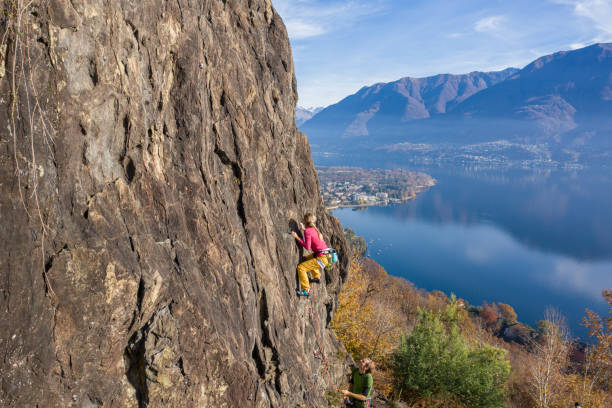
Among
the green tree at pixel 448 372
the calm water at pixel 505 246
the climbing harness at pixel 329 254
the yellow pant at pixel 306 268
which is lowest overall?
the calm water at pixel 505 246

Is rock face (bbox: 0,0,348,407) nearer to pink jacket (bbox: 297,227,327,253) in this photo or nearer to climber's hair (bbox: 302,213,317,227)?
pink jacket (bbox: 297,227,327,253)

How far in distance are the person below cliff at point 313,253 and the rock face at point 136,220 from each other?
2.26ft

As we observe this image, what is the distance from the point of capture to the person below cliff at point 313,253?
30.5 ft

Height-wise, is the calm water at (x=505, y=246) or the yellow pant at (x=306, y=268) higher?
the yellow pant at (x=306, y=268)

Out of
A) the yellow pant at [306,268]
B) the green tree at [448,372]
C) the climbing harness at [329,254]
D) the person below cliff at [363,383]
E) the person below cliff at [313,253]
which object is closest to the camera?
the person below cliff at [363,383]

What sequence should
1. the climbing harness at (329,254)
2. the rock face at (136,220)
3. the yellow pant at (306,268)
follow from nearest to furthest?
the rock face at (136,220)
the climbing harness at (329,254)
the yellow pant at (306,268)

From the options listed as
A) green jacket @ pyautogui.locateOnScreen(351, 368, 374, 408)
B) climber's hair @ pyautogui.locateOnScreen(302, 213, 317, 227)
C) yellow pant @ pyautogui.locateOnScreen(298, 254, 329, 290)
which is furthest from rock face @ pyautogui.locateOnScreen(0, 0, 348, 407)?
green jacket @ pyautogui.locateOnScreen(351, 368, 374, 408)

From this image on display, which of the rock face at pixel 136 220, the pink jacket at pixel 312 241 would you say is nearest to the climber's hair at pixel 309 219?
the pink jacket at pixel 312 241

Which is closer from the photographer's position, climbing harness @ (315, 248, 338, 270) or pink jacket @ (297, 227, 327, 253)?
climbing harness @ (315, 248, 338, 270)

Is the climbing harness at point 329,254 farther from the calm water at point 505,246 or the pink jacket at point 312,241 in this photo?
the calm water at point 505,246

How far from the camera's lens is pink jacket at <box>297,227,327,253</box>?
930cm

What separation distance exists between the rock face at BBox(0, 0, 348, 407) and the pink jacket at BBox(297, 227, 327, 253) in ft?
2.53

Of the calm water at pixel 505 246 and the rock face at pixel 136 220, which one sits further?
the calm water at pixel 505 246

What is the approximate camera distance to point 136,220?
543 centimetres
